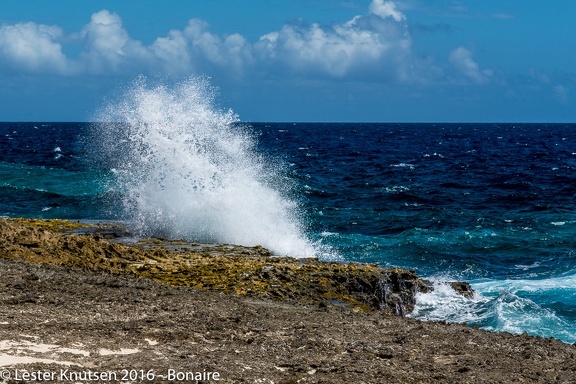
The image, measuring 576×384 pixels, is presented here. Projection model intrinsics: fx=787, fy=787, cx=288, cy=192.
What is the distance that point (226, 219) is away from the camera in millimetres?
18922

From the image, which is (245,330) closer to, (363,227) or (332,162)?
(363,227)

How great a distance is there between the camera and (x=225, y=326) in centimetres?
869

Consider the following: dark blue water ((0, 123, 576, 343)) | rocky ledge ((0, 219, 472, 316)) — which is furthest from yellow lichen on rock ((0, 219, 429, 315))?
dark blue water ((0, 123, 576, 343))

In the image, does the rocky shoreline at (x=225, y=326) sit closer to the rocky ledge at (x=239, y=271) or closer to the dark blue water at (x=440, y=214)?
the rocky ledge at (x=239, y=271)

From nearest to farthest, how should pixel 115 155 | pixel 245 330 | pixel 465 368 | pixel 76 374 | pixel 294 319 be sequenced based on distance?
1. pixel 76 374
2. pixel 465 368
3. pixel 245 330
4. pixel 294 319
5. pixel 115 155

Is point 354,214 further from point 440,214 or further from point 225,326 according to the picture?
point 225,326

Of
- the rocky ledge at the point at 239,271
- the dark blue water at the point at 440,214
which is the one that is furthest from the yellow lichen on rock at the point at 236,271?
the dark blue water at the point at 440,214

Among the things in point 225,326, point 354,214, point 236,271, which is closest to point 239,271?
point 236,271

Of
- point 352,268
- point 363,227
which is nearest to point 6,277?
point 352,268

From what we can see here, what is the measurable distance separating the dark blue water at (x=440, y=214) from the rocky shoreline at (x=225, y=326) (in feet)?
8.42

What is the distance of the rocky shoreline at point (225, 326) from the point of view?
23.6 ft

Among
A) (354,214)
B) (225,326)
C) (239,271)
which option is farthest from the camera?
(354,214)

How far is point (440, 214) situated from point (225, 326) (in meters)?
18.7

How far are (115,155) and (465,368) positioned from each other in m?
41.4
